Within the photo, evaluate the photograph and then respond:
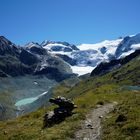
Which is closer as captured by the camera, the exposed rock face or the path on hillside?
the path on hillside

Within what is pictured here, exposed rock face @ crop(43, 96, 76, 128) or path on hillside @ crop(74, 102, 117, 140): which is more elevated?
exposed rock face @ crop(43, 96, 76, 128)

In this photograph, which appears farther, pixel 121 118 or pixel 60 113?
pixel 60 113

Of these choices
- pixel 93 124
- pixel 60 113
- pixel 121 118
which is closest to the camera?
pixel 121 118

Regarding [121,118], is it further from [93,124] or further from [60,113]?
[60,113]

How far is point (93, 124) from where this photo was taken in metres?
47.3

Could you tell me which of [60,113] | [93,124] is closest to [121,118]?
[93,124]

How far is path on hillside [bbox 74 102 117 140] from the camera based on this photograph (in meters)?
41.7

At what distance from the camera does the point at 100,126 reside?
45781 mm

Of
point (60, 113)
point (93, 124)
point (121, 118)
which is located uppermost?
point (60, 113)

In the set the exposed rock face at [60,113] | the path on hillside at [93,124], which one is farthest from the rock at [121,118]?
the exposed rock face at [60,113]

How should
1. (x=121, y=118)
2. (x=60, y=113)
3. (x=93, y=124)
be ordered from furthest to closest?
(x=60, y=113), (x=93, y=124), (x=121, y=118)

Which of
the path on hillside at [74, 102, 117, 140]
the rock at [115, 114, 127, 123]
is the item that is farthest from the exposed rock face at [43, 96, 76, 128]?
the rock at [115, 114, 127, 123]

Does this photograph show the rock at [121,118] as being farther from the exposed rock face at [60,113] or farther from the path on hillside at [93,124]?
the exposed rock face at [60,113]

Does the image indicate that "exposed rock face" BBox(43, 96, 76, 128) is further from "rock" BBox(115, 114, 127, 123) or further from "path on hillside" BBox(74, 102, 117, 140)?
"rock" BBox(115, 114, 127, 123)
